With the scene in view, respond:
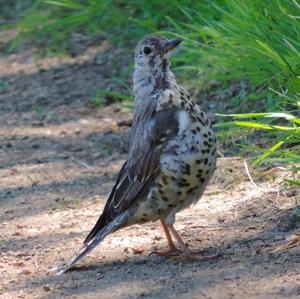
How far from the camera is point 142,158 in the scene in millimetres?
5340

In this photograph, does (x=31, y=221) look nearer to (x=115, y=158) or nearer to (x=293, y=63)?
(x=115, y=158)

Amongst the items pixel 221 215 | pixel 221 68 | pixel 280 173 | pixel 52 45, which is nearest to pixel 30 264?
pixel 221 215

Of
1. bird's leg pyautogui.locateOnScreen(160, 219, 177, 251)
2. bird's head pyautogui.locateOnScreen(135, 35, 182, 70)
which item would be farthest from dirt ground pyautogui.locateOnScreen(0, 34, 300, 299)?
bird's head pyautogui.locateOnScreen(135, 35, 182, 70)

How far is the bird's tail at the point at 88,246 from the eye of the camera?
530 centimetres

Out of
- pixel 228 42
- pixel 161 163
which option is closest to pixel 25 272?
pixel 161 163

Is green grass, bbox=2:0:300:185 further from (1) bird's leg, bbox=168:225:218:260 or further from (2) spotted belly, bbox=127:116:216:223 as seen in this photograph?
(1) bird's leg, bbox=168:225:218:260

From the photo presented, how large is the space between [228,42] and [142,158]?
5.37 ft

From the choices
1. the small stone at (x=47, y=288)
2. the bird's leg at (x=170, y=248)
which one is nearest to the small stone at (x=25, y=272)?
the small stone at (x=47, y=288)

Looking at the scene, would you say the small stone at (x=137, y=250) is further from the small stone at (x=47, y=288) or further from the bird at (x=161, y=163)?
the small stone at (x=47, y=288)

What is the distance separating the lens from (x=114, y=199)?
17.8 feet

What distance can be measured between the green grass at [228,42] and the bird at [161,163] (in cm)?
27

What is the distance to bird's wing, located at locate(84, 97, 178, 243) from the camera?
209 inches

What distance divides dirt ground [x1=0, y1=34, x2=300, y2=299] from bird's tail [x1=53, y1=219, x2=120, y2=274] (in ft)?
0.20

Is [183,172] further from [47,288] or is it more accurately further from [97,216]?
[97,216]
